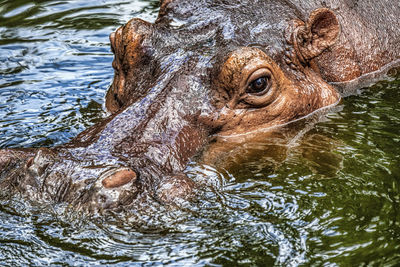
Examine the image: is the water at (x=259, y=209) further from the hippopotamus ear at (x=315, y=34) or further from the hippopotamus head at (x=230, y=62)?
the hippopotamus ear at (x=315, y=34)

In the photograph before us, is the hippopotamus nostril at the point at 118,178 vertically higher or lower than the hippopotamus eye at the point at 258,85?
lower

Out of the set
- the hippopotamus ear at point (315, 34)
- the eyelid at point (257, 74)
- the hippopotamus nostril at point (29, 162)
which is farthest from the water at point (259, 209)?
the hippopotamus ear at point (315, 34)

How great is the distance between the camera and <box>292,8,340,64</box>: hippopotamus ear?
6.67m

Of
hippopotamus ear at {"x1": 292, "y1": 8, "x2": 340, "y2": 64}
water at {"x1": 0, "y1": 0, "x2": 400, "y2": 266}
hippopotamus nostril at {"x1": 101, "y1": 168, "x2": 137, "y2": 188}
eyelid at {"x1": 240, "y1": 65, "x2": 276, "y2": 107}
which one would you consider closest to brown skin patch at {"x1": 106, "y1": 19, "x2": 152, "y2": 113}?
water at {"x1": 0, "y1": 0, "x2": 400, "y2": 266}

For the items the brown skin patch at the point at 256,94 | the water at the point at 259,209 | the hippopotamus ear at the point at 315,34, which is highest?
the hippopotamus ear at the point at 315,34

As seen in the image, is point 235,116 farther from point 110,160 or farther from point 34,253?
point 34,253

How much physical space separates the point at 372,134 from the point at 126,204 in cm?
276

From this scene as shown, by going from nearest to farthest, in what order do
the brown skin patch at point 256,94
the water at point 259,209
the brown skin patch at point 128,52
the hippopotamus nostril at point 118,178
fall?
the water at point 259,209 < the hippopotamus nostril at point 118,178 < the brown skin patch at point 256,94 < the brown skin patch at point 128,52

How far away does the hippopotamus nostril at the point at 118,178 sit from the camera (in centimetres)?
480

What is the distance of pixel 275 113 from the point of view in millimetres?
6504

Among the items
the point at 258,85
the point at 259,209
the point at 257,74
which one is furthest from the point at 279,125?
the point at 259,209

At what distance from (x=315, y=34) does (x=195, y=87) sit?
144cm

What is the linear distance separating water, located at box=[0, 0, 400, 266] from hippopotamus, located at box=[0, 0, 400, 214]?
7.0 inches

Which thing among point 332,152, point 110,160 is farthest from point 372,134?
point 110,160
